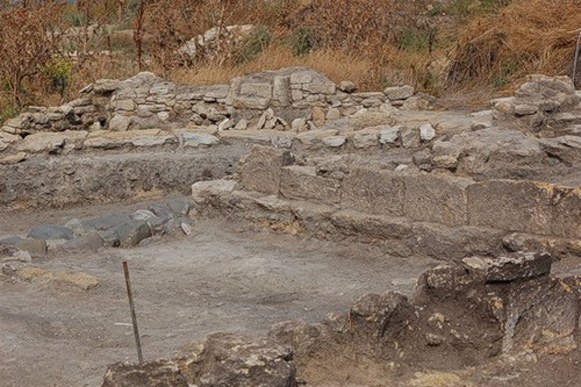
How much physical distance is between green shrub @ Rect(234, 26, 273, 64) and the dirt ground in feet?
22.9

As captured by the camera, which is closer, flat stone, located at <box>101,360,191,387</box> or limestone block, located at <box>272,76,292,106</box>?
flat stone, located at <box>101,360,191,387</box>

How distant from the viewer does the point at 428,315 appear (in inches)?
189

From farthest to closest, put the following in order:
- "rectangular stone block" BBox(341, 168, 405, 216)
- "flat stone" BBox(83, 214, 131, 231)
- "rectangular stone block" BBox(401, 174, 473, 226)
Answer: "flat stone" BBox(83, 214, 131, 231) → "rectangular stone block" BBox(341, 168, 405, 216) → "rectangular stone block" BBox(401, 174, 473, 226)

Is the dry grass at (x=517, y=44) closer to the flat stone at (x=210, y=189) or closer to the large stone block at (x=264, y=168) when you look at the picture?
the large stone block at (x=264, y=168)

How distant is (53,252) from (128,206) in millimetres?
2489

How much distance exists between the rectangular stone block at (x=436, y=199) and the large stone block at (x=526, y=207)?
98 mm

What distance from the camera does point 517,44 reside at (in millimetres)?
13109

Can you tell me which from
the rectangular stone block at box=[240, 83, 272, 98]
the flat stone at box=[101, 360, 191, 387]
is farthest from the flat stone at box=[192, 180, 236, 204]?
the flat stone at box=[101, 360, 191, 387]

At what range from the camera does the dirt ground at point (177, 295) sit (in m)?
5.62

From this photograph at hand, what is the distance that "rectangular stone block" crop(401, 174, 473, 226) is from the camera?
7.05 metres

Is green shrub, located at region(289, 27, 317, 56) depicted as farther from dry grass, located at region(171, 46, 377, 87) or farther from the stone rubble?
the stone rubble

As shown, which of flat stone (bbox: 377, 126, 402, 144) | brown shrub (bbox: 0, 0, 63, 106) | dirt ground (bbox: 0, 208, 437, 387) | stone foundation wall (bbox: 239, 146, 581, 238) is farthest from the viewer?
brown shrub (bbox: 0, 0, 63, 106)

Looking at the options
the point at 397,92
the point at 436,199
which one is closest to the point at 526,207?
the point at 436,199

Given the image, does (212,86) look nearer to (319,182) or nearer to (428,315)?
(319,182)
